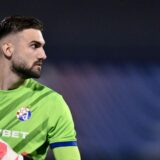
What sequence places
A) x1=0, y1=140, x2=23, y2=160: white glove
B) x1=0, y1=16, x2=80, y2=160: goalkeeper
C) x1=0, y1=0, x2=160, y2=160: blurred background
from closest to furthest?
x1=0, y1=140, x2=23, y2=160: white glove < x1=0, y1=16, x2=80, y2=160: goalkeeper < x1=0, y1=0, x2=160, y2=160: blurred background

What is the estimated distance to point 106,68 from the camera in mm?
2170

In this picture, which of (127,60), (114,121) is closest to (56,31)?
(127,60)

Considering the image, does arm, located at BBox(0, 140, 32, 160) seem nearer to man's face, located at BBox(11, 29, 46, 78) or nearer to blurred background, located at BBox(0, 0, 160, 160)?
man's face, located at BBox(11, 29, 46, 78)

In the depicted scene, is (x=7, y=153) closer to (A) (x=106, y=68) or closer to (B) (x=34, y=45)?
(B) (x=34, y=45)

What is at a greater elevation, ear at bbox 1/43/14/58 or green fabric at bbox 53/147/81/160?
ear at bbox 1/43/14/58

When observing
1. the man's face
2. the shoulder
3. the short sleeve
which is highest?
the man's face

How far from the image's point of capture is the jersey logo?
1.30 meters

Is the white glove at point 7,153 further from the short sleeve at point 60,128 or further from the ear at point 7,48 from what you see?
the ear at point 7,48

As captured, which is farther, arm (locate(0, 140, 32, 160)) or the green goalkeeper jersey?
the green goalkeeper jersey

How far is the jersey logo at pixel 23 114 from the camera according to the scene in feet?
4.26

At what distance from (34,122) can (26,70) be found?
0.15 m

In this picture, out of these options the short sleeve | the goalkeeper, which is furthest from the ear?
the short sleeve

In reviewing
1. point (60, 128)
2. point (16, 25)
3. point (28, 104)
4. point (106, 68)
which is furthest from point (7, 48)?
point (106, 68)

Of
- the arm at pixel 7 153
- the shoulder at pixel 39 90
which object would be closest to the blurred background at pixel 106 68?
the shoulder at pixel 39 90
